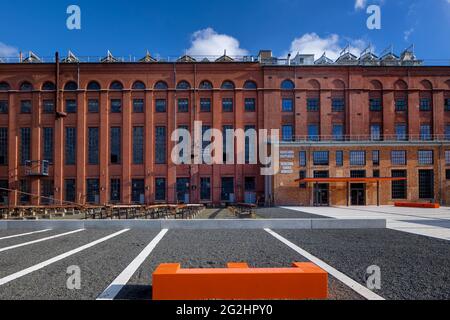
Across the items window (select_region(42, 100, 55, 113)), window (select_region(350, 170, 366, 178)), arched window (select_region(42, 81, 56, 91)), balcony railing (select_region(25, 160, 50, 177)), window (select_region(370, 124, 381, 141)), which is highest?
arched window (select_region(42, 81, 56, 91))

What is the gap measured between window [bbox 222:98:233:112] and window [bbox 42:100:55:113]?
20618mm

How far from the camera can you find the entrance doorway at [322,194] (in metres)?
29.2

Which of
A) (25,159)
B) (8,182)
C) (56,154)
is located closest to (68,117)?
(56,154)

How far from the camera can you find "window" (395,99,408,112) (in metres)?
34.0

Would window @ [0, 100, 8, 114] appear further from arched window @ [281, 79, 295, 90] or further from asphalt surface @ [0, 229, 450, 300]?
arched window @ [281, 79, 295, 90]

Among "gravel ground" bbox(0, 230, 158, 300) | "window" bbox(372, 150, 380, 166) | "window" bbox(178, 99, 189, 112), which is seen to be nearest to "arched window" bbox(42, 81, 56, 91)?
"window" bbox(178, 99, 189, 112)

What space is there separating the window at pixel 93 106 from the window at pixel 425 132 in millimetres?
40608

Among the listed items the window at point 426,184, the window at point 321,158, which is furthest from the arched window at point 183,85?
the window at point 426,184

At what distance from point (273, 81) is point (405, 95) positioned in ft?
56.3

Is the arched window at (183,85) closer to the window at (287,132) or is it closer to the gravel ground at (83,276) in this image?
the window at (287,132)

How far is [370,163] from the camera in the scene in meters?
29.3
